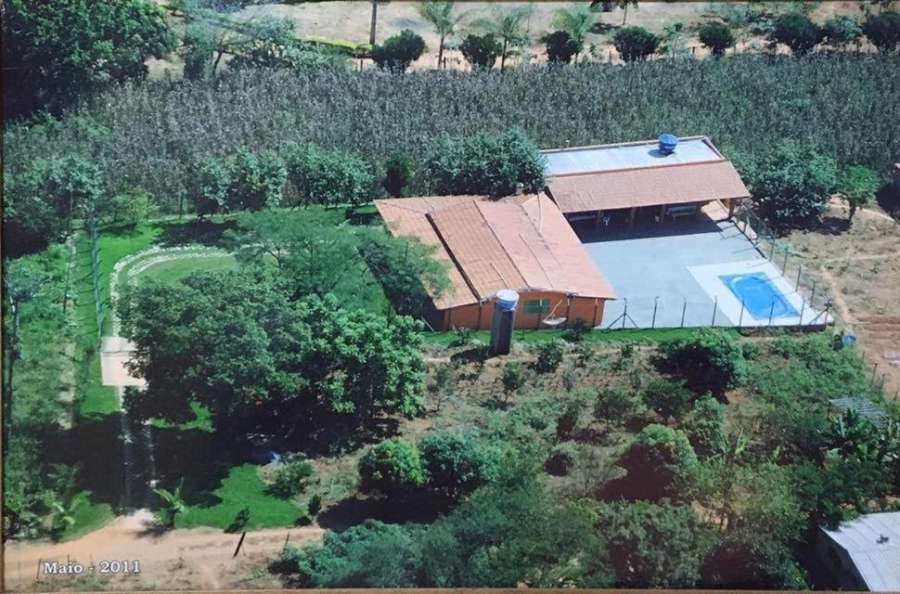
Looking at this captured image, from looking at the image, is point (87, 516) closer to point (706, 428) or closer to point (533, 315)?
point (533, 315)

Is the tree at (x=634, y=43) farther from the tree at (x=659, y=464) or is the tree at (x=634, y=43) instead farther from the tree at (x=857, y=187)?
the tree at (x=659, y=464)

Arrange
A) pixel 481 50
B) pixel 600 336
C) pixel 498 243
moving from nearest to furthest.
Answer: pixel 600 336
pixel 498 243
pixel 481 50

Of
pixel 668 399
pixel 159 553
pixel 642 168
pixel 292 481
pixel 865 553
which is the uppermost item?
pixel 642 168

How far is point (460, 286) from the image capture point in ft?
174

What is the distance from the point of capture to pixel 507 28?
7350cm

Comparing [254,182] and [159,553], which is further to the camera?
[254,182]

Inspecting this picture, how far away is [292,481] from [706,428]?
13.3 metres

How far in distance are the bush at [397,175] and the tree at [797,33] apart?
992 inches

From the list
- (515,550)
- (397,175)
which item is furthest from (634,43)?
(515,550)

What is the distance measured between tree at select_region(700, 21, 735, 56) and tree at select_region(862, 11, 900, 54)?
736 cm

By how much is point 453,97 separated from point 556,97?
4.79 metres

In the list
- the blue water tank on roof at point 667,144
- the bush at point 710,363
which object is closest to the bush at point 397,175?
the blue water tank on roof at point 667,144

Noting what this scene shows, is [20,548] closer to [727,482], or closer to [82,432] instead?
[82,432]

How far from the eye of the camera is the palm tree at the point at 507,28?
7362 centimetres
